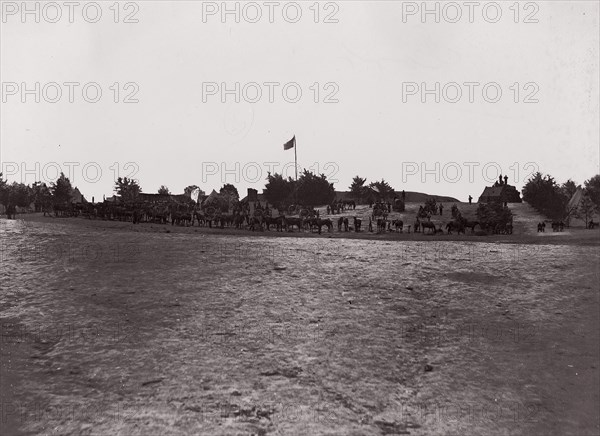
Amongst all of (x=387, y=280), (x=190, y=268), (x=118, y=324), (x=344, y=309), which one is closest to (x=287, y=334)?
(x=344, y=309)

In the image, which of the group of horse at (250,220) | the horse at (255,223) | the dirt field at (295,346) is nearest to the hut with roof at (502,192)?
the group of horse at (250,220)

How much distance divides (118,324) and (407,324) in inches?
213

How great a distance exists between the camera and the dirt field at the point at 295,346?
5.44 metres

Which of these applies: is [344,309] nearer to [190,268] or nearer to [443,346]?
[443,346]

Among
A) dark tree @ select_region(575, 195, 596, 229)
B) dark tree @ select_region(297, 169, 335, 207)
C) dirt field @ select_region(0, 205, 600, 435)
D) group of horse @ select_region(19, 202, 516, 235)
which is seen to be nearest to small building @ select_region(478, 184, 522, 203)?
dark tree @ select_region(575, 195, 596, 229)

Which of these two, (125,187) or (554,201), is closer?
(554,201)

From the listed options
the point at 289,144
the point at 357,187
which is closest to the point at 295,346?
the point at 289,144

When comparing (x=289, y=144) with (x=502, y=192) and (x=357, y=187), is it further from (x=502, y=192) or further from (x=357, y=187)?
(x=502, y=192)

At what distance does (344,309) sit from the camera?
8.86 meters

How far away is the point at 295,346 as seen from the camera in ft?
23.7

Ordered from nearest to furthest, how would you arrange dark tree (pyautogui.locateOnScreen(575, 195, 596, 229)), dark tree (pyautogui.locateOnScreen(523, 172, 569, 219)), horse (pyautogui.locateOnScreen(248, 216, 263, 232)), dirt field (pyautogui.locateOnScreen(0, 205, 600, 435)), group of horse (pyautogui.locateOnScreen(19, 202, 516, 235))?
dirt field (pyautogui.locateOnScreen(0, 205, 600, 435)) < group of horse (pyautogui.locateOnScreen(19, 202, 516, 235)) < horse (pyautogui.locateOnScreen(248, 216, 263, 232)) < dark tree (pyautogui.locateOnScreen(575, 195, 596, 229)) < dark tree (pyautogui.locateOnScreen(523, 172, 569, 219))

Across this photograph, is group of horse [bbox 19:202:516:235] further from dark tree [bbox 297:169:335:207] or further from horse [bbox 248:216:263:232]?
dark tree [bbox 297:169:335:207]

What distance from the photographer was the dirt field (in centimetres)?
544

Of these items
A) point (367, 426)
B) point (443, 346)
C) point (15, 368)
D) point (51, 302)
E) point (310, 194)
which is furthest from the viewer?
point (310, 194)
